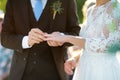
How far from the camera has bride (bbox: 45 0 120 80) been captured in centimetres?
344

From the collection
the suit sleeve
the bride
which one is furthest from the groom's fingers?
the suit sleeve

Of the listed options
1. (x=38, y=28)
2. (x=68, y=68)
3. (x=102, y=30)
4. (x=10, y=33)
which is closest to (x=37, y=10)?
(x=38, y=28)

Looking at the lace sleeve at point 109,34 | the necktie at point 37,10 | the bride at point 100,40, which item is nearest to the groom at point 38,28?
the necktie at point 37,10

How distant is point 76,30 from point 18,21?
0.46m

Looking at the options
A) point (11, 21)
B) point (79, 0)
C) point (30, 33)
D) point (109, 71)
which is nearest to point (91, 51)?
point (109, 71)

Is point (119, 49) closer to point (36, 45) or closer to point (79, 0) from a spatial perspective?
point (36, 45)

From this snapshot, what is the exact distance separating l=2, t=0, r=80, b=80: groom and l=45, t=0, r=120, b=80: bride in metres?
0.25

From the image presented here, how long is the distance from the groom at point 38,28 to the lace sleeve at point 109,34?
1.37 ft

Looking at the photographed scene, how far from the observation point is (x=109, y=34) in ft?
11.3

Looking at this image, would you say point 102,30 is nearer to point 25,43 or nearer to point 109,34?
point 109,34

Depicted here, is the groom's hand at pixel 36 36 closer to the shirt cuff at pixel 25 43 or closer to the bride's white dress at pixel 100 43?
the shirt cuff at pixel 25 43

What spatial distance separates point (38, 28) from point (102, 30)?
1.93 ft

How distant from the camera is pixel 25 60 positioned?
3.81 m

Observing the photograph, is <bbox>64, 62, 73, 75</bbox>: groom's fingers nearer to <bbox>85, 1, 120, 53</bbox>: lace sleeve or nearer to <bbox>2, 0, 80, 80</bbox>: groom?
<bbox>2, 0, 80, 80</bbox>: groom
